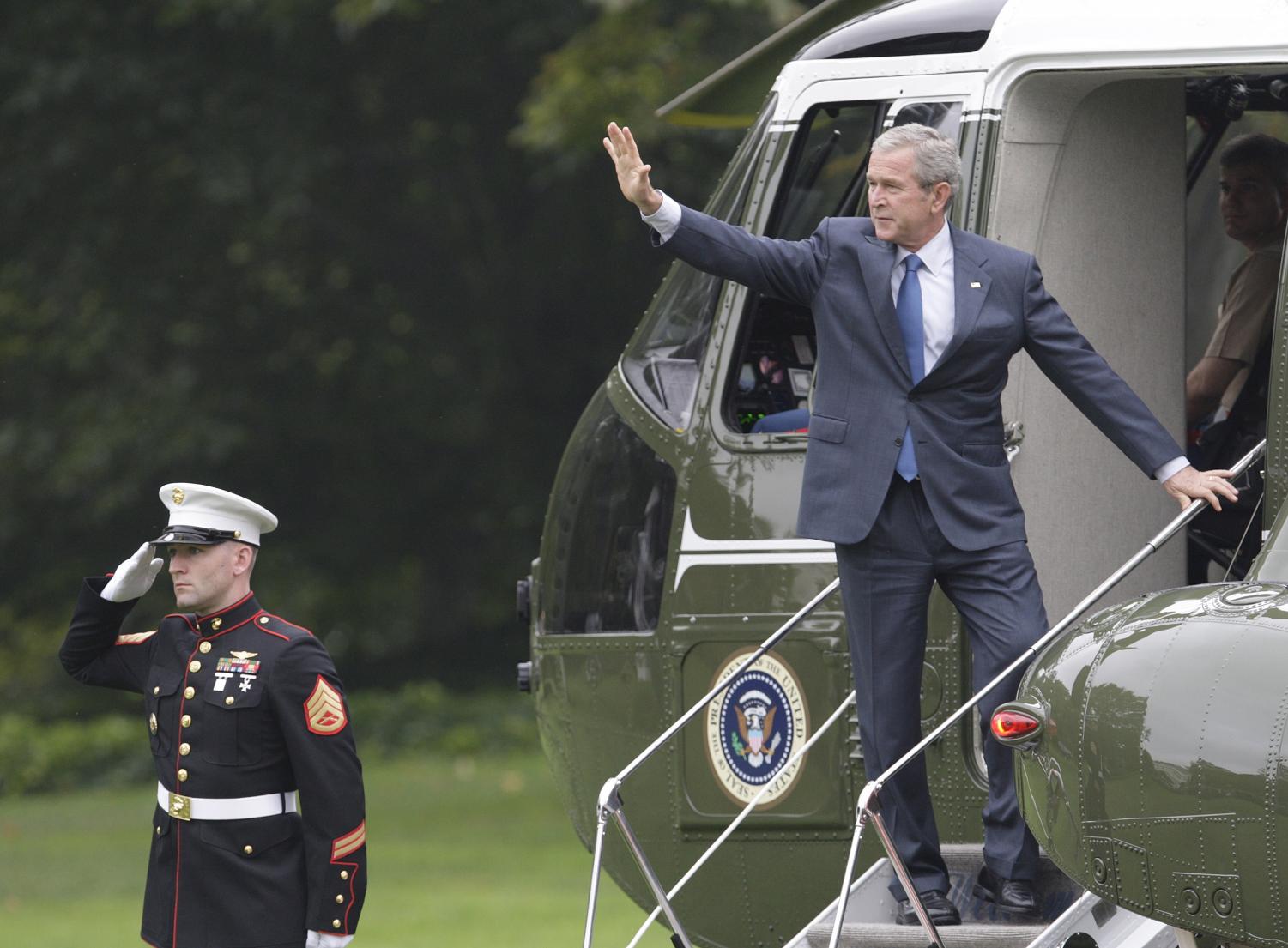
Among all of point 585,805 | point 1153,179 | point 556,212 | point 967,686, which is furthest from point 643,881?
point 556,212

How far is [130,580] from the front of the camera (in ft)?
17.6

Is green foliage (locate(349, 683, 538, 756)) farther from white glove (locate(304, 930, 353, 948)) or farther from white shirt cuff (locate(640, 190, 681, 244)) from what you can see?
white shirt cuff (locate(640, 190, 681, 244))

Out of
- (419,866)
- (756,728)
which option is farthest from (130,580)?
(419,866)

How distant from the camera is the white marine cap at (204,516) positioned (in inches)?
206

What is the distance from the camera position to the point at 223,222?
18.9 m

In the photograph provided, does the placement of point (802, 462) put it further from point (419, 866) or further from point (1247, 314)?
point (419, 866)

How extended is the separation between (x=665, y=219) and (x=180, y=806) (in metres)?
1.80

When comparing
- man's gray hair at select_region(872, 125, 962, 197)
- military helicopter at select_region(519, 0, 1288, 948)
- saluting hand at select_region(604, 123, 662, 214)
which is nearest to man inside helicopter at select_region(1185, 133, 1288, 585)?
military helicopter at select_region(519, 0, 1288, 948)

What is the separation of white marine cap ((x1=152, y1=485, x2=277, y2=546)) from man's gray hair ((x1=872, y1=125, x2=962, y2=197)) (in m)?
1.71

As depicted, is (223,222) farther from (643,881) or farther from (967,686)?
(967,686)

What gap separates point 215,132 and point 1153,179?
43.0 feet

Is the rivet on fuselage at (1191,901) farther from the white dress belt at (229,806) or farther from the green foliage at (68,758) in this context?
the green foliage at (68,758)

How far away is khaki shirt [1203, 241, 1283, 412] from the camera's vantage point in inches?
237

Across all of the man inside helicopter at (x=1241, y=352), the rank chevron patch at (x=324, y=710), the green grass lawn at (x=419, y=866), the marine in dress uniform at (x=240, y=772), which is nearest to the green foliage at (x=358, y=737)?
the green grass lawn at (x=419, y=866)
